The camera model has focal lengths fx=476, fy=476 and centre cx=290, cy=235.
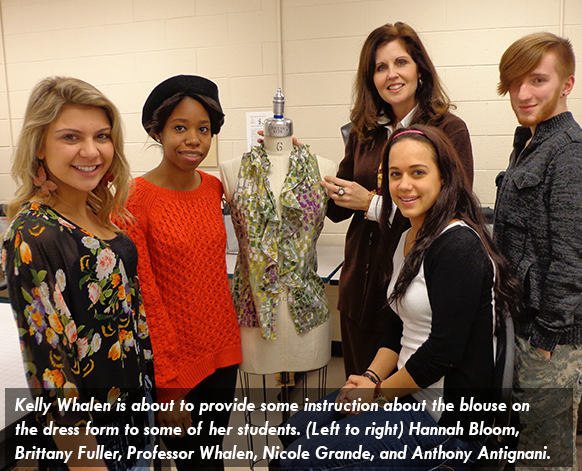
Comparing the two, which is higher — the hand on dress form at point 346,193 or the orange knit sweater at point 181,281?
the hand on dress form at point 346,193

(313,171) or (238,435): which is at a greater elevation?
(313,171)

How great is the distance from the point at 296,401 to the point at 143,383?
1719 millimetres

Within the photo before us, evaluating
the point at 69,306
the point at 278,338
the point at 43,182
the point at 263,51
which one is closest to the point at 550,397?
the point at 278,338

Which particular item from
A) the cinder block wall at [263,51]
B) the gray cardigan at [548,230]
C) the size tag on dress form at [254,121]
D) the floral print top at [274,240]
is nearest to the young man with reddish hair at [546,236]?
the gray cardigan at [548,230]

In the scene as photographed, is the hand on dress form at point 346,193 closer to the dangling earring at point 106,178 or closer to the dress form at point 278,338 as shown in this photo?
the dress form at point 278,338

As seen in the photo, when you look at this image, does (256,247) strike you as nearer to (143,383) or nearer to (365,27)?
(143,383)

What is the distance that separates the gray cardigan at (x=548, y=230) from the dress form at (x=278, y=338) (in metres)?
0.71

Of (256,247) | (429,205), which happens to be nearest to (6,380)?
(256,247)

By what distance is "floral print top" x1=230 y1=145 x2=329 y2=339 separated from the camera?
161cm

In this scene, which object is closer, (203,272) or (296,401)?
(203,272)

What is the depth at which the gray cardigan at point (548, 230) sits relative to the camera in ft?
4.66

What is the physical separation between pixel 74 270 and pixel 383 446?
869mm

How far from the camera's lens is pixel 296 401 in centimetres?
291

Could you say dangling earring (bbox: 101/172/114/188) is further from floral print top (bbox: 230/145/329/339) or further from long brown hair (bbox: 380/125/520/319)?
long brown hair (bbox: 380/125/520/319)
